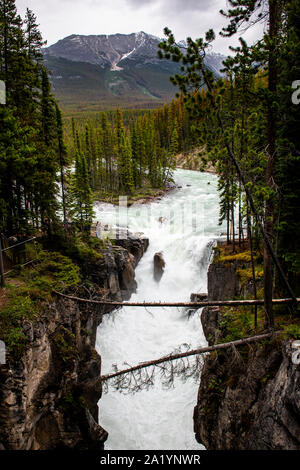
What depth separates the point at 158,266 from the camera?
27.1 m

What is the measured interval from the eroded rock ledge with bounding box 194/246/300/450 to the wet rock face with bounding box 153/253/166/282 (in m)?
14.5

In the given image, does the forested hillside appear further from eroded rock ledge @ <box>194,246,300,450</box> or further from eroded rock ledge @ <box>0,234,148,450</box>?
eroded rock ledge @ <box>0,234,148,450</box>

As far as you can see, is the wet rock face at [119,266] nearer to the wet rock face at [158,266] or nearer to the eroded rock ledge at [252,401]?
the wet rock face at [158,266]

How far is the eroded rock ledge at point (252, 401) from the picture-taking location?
6713 millimetres

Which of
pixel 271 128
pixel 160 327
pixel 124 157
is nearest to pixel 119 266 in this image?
pixel 160 327

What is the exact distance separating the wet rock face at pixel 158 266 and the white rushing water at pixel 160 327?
1.44 ft

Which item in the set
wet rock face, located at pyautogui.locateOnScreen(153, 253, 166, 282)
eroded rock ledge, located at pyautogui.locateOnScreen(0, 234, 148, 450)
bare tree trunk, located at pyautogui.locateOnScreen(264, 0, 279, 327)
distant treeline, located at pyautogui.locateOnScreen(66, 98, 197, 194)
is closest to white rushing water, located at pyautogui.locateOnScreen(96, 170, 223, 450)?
wet rock face, located at pyautogui.locateOnScreen(153, 253, 166, 282)

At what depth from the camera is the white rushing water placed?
13398 mm

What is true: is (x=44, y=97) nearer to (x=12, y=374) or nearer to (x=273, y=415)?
(x=12, y=374)

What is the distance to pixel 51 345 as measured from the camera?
36.9 feet

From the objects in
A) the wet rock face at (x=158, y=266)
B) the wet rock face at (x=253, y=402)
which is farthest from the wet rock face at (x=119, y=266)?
the wet rock face at (x=253, y=402)

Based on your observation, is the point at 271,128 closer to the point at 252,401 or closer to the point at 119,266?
the point at 252,401

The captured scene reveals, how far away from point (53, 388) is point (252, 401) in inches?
297

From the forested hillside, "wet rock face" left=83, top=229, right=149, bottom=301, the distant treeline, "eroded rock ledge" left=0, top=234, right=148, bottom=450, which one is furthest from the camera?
the distant treeline
